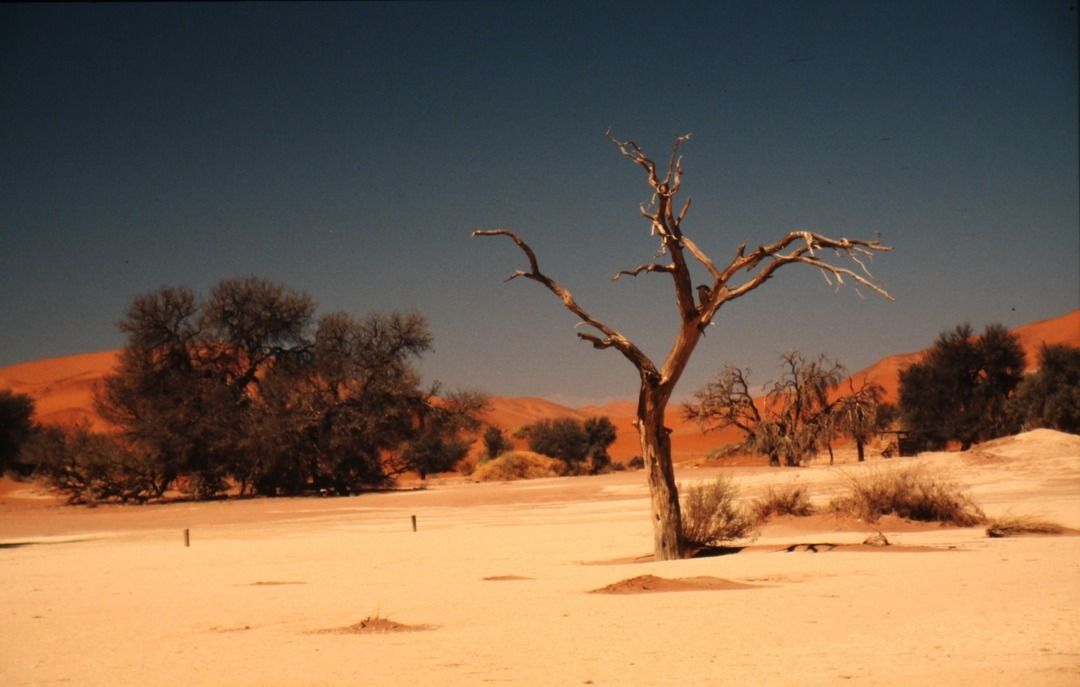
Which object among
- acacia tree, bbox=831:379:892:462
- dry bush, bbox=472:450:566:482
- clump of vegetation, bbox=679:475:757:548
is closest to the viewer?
clump of vegetation, bbox=679:475:757:548

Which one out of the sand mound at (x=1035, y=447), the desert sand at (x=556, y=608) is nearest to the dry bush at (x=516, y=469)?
the sand mound at (x=1035, y=447)

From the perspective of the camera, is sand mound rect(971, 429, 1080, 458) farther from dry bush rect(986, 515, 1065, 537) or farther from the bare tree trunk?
the bare tree trunk

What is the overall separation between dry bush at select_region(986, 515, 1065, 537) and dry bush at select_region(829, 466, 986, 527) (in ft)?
6.41

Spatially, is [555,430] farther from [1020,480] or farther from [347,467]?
[1020,480]

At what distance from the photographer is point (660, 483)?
646 inches

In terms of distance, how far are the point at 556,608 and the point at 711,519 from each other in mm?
7333

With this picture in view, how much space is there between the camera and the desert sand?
8.35m

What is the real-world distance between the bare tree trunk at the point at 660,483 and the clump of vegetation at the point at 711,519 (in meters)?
1.18

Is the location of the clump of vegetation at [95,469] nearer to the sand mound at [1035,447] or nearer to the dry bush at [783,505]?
the dry bush at [783,505]

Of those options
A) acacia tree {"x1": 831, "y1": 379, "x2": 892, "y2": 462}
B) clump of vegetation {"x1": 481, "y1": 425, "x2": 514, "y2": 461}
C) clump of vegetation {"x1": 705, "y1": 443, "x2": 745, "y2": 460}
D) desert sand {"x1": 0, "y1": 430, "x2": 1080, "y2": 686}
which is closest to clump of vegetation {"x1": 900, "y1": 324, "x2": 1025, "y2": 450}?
acacia tree {"x1": 831, "y1": 379, "x2": 892, "y2": 462}

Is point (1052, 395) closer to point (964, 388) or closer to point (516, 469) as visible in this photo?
point (964, 388)

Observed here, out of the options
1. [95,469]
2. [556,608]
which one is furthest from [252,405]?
[556,608]

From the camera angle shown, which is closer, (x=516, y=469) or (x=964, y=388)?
(x=964, y=388)

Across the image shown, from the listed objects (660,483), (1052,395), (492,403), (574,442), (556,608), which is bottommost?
(556,608)
